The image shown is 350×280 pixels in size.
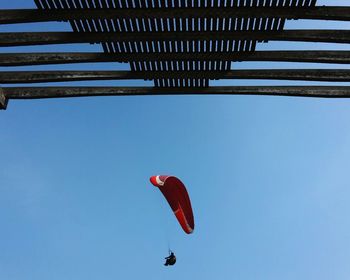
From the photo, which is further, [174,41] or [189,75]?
[189,75]

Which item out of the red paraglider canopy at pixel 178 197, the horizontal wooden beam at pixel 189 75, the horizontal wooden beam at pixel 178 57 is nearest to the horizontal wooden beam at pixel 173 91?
the horizontal wooden beam at pixel 189 75

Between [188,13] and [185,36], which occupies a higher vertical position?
[185,36]

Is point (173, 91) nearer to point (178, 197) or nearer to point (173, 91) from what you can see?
point (173, 91)

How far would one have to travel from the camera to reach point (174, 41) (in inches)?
253

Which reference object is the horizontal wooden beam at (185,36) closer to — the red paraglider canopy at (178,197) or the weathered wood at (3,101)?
the weathered wood at (3,101)

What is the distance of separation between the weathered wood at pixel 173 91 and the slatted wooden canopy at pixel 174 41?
2 cm

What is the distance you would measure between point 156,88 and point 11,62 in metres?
2.48

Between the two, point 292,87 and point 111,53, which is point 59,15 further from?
point 292,87

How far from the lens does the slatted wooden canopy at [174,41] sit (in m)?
5.77

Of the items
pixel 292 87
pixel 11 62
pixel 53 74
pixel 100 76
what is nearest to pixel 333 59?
pixel 292 87

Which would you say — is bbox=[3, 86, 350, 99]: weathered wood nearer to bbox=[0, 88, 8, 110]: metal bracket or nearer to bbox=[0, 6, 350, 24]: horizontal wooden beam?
bbox=[0, 88, 8, 110]: metal bracket

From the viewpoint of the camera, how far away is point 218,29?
6207 millimetres

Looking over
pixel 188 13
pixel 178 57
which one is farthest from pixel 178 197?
pixel 188 13

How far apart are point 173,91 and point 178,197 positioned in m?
7.14
